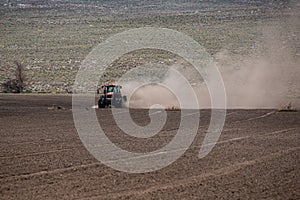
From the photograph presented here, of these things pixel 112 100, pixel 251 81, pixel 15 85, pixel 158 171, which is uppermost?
pixel 158 171

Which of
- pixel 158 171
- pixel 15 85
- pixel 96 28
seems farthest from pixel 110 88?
pixel 96 28

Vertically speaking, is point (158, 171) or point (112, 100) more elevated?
point (158, 171)

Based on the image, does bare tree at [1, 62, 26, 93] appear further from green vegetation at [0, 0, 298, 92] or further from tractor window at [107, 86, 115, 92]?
tractor window at [107, 86, 115, 92]

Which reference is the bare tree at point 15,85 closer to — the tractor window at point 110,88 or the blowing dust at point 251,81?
the blowing dust at point 251,81

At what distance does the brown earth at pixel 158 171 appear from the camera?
41.9 feet

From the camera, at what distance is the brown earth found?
12.8m

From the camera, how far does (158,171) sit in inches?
596

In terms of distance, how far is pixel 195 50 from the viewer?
87188 mm

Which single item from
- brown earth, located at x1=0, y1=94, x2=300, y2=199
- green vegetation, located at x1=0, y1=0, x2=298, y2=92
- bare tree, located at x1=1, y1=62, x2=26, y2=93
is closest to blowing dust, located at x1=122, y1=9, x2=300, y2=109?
green vegetation, located at x1=0, y1=0, x2=298, y2=92

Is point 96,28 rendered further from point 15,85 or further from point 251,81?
point 251,81

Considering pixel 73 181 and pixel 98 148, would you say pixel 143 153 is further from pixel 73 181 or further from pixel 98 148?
pixel 73 181

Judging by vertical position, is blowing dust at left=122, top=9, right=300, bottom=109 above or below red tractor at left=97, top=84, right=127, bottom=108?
below

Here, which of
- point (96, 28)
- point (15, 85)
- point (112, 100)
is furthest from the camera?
point (96, 28)

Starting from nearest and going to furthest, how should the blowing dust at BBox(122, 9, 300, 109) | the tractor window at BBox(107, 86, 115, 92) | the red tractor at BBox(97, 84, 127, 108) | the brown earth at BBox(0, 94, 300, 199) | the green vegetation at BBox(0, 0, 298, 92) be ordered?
the brown earth at BBox(0, 94, 300, 199) → the red tractor at BBox(97, 84, 127, 108) → the tractor window at BBox(107, 86, 115, 92) → the blowing dust at BBox(122, 9, 300, 109) → the green vegetation at BBox(0, 0, 298, 92)
